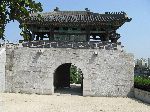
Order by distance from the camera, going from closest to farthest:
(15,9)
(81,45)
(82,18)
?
(15,9)
(81,45)
(82,18)

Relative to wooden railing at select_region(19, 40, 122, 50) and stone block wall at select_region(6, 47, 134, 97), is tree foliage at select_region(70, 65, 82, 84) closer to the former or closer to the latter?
wooden railing at select_region(19, 40, 122, 50)

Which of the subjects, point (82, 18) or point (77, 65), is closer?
point (77, 65)

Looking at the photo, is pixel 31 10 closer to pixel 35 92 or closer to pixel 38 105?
pixel 38 105

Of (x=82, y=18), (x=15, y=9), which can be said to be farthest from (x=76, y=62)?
(x=15, y=9)

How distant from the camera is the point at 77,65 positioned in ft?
80.8

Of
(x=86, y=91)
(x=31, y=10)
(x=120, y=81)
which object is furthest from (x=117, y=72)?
(x=31, y=10)

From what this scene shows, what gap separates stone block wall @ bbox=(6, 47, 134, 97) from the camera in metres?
24.3

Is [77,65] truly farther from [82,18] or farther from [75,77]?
[75,77]

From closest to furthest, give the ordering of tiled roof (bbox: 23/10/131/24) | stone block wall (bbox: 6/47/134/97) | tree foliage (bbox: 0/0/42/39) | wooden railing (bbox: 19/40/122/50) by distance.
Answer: tree foliage (bbox: 0/0/42/39)
stone block wall (bbox: 6/47/134/97)
wooden railing (bbox: 19/40/122/50)
tiled roof (bbox: 23/10/131/24)

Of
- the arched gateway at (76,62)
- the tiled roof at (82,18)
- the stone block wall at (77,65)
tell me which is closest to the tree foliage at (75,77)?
the tiled roof at (82,18)

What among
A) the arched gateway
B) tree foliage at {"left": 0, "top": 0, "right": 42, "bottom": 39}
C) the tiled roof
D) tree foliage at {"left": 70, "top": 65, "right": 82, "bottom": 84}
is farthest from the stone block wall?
tree foliage at {"left": 70, "top": 65, "right": 82, "bottom": 84}

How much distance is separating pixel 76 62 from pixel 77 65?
0.87ft

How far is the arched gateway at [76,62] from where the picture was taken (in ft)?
80.0

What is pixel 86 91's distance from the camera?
2431cm
